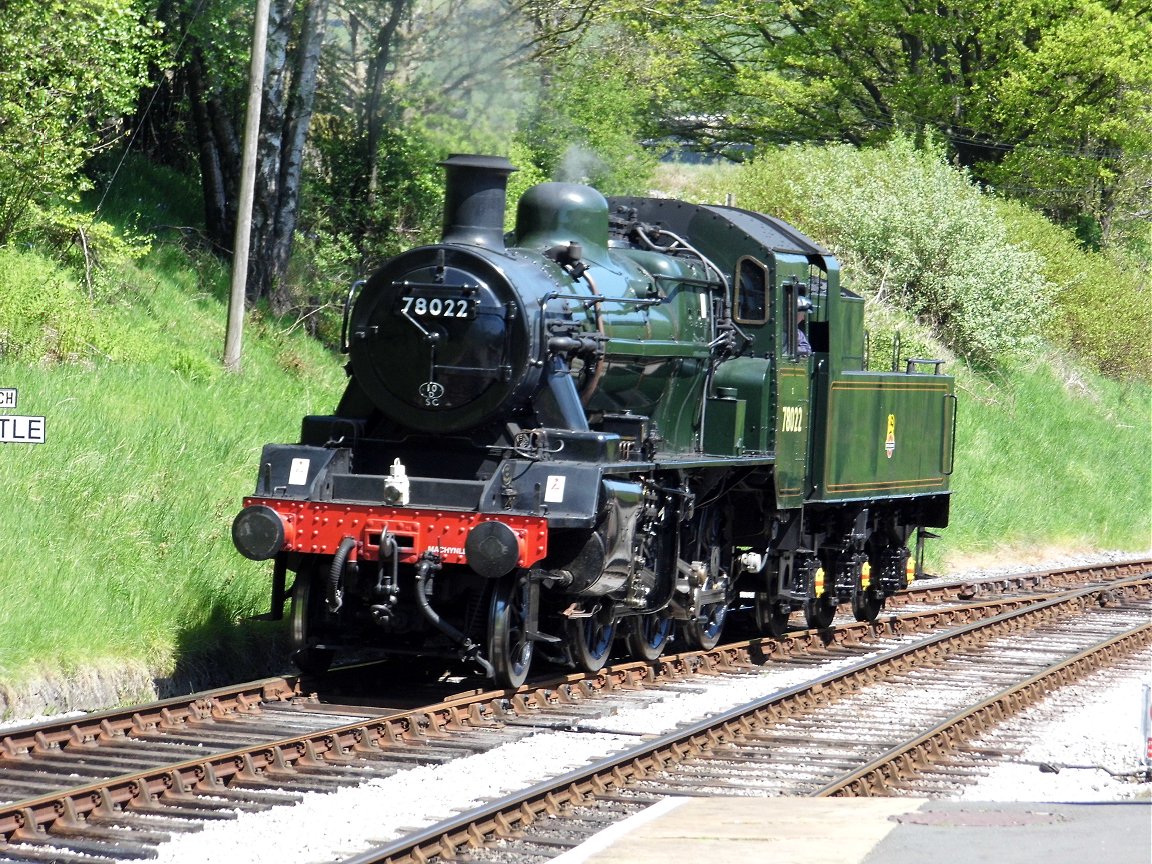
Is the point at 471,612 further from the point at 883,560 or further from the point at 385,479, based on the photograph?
the point at 883,560

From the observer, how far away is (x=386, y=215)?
2177 centimetres

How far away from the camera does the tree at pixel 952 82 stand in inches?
1380

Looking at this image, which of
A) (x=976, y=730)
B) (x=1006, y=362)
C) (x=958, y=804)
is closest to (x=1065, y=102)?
(x=1006, y=362)

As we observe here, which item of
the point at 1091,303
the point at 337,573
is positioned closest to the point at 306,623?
the point at 337,573

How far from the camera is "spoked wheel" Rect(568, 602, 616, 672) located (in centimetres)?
1064

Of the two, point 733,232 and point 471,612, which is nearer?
point 471,612

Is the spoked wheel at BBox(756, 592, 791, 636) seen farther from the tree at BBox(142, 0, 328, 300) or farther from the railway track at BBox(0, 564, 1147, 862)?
the tree at BBox(142, 0, 328, 300)

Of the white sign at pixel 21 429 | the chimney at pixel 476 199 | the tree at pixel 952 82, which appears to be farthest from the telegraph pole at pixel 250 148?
the tree at pixel 952 82

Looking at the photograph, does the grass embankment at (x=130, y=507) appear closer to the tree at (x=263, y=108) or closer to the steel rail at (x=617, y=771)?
the tree at (x=263, y=108)

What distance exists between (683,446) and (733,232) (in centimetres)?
186

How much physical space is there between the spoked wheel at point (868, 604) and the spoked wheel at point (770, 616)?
1522mm

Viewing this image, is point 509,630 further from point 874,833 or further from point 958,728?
point 874,833

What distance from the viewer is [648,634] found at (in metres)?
11.8

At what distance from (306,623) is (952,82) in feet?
105
